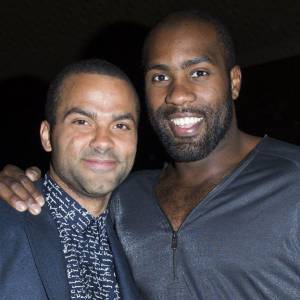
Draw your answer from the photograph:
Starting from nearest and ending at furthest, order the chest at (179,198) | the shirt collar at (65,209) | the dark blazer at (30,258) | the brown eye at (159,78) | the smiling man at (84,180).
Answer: the dark blazer at (30,258) → the smiling man at (84,180) → the shirt collar at (65,209) → the chest at (179,198) → the brown eye at (159,78)

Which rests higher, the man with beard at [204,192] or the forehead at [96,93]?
the forehead at [96,93]

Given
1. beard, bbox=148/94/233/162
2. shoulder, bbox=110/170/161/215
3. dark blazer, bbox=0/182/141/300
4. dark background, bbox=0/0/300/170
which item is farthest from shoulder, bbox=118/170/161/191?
dark background, bbox=0/0/300/170

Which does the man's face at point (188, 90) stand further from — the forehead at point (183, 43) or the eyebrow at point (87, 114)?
the eyebrow at point (87, 114)

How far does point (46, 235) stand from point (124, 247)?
0.42m

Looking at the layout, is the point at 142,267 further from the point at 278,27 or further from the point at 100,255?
the point at 278,27

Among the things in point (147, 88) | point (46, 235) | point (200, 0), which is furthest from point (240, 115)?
point (46, 235)

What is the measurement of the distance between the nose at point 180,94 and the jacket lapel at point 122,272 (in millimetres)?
509

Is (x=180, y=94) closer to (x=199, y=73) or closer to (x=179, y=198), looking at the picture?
(x=199, y=73)

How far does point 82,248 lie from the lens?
1.42m

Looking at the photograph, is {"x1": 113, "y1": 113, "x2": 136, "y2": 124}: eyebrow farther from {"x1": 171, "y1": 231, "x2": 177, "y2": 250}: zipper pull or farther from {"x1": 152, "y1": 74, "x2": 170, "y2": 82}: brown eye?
{"x1": 171, "y1": 231, "x2": 177, "y2": 250}: zipper pull

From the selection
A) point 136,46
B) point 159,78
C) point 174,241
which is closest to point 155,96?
point 159,78

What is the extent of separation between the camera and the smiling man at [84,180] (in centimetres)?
132

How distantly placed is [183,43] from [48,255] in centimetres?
93

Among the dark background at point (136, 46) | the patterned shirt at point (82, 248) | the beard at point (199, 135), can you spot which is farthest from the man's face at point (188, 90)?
the dark background at point (136, 46)
